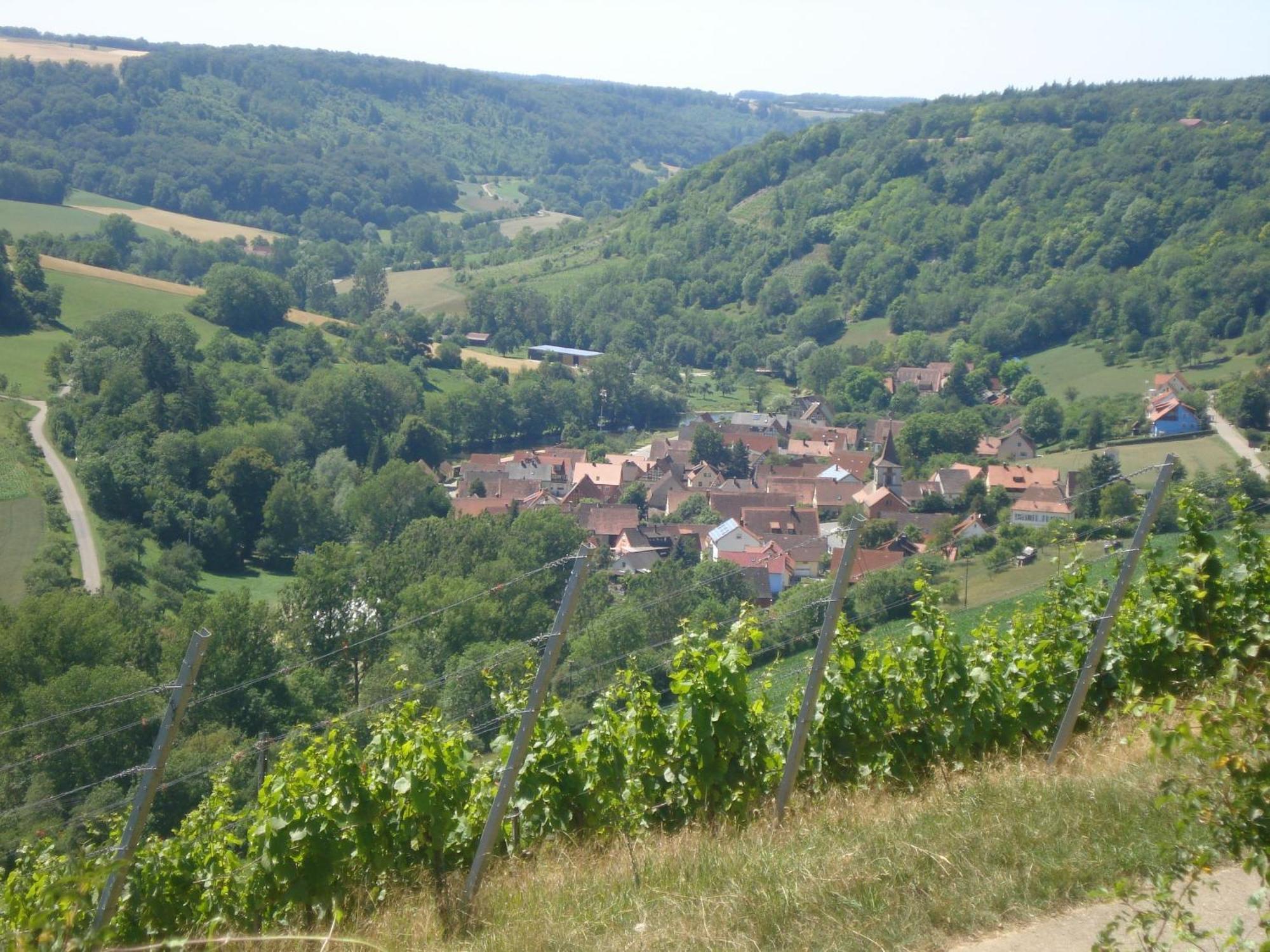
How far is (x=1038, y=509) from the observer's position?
3278 cm

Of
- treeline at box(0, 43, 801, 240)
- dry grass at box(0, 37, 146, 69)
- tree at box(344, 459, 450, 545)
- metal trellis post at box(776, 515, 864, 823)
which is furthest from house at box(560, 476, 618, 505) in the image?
dry grass at box(0, 37, 146, 69)

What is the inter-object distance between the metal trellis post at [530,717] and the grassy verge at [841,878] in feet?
0.37

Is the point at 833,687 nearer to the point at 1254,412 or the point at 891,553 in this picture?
the point at 891,553

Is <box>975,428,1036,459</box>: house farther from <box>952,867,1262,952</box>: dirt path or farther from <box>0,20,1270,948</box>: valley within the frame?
<box>952,867,1262,952</box>: dirt path

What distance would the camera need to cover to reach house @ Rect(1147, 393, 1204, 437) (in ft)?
135

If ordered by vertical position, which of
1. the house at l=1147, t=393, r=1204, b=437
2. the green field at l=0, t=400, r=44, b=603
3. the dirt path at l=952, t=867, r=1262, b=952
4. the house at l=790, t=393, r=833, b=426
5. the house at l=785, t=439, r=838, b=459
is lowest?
the house at l=790, t=393, r=833, b=426

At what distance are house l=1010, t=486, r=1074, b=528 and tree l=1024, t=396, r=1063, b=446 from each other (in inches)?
454

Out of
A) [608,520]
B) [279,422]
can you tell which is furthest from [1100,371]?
[279,422]

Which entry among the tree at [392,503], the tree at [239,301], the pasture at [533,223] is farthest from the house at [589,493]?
the pasture at [533,223]

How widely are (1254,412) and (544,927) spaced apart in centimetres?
4235

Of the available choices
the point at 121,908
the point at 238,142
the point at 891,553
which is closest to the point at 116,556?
the point at 891,553

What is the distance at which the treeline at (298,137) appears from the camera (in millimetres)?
103312

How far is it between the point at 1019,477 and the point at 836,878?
35859mm

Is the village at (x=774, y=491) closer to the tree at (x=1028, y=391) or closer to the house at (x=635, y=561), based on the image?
the house at (x=635, y=561)
